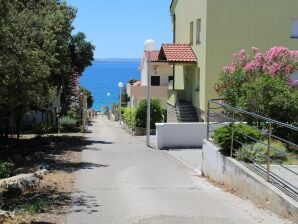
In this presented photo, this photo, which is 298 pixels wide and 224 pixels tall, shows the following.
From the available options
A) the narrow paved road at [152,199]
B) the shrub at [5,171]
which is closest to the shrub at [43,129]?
the narrow paved road at [152,199]

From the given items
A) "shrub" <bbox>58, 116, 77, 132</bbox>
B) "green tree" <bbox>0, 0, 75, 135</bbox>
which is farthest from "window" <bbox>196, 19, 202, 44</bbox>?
"shrub" <bbox>58, 116, 77, 132</bbox>

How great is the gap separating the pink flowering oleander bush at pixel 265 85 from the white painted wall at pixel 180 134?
2065mm

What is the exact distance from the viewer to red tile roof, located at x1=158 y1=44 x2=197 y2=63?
102 feet

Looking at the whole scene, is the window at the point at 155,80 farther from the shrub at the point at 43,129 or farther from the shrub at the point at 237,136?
the shrub at the point at 237,136

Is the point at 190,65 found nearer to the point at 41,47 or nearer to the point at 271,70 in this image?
the point at 271,70

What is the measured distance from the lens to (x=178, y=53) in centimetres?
3192

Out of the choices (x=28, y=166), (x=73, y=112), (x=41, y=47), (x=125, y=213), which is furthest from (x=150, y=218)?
(x=73, y=112)

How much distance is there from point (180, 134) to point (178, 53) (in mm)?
8913

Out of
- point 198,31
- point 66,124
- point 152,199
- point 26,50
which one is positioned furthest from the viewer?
point 66,124

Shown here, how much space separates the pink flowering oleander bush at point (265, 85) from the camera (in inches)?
707

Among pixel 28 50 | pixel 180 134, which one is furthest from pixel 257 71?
pixel 28 50

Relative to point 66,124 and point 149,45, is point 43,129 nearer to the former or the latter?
point 66,124

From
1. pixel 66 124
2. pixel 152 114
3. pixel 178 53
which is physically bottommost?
pixel 66 124

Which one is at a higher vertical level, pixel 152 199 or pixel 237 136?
pixel 237 136
